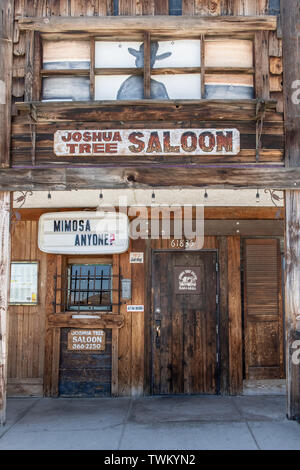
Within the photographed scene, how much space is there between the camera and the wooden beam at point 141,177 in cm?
567

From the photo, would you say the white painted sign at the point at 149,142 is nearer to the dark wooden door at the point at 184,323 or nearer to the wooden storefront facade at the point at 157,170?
the wooden storefront facade at the point at 157,170

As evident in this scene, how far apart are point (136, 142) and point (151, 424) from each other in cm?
389

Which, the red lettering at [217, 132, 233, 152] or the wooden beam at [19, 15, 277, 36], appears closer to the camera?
the red lettering at [217, 132, 233, 152]

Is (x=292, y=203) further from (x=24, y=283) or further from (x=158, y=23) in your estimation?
(x=24, y=283)

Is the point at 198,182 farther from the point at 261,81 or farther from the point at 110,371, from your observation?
the point at 110,371

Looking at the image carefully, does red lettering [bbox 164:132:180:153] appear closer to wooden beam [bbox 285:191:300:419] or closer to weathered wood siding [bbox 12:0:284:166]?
weathered wood siding [bbox 12:0:284:166]

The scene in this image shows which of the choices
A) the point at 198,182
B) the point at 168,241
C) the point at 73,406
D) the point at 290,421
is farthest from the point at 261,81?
the point at 73,406

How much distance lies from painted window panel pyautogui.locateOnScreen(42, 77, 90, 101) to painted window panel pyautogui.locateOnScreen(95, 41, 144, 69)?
365mm

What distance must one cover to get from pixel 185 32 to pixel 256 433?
224 inches

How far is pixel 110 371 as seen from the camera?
23.0ft

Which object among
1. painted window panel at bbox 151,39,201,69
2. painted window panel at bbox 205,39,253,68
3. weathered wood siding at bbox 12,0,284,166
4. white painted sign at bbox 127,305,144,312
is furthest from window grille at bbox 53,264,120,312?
painted window panel at bbox 205,39,253,68

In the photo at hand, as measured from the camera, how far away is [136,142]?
5.79 meters

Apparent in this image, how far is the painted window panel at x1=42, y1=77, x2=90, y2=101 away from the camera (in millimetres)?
6160

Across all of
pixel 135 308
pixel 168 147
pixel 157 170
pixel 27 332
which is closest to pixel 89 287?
pixel 135 308
